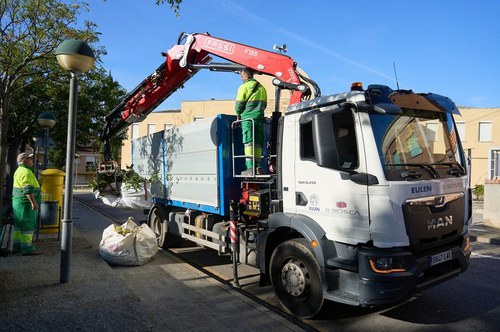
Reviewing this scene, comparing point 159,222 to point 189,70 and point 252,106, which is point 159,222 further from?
point 252,106

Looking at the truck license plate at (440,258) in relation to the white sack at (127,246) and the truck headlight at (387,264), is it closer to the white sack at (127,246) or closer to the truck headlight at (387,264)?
the truck headlight at (387,264)

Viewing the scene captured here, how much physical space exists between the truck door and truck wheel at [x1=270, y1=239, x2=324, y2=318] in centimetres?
39

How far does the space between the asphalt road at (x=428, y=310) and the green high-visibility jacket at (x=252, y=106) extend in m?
2.34

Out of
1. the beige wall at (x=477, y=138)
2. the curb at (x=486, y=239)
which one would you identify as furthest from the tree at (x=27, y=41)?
the beige wall at (x=477, y=138)

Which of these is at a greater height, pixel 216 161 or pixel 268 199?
pixel 216 161

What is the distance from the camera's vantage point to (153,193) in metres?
9.17

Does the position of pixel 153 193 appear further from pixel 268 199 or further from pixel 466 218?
pixel 466 218

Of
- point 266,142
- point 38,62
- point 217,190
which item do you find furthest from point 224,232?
point 38,62

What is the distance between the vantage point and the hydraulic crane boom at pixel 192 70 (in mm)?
5594

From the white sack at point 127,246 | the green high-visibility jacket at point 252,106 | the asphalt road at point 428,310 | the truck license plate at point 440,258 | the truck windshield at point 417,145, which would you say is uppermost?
the green high-visibility jacket at point 252,106

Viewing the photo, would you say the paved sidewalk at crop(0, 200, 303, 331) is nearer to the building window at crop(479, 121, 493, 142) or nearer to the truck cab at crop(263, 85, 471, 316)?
the truck cab at crop(263, 85, 471, 316)

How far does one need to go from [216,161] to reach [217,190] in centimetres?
46

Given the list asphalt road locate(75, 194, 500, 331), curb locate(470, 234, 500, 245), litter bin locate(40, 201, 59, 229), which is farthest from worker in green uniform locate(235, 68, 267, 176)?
curb locate(470, 234, 500, 245)

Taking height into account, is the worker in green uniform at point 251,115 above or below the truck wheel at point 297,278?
above
